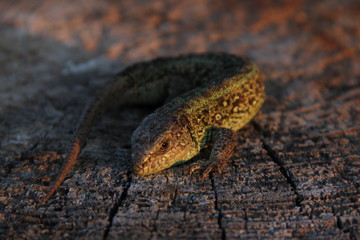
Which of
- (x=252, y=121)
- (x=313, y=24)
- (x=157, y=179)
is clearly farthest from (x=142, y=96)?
(x=313, y=24)

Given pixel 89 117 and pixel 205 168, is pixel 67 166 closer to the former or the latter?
pixel 89 117

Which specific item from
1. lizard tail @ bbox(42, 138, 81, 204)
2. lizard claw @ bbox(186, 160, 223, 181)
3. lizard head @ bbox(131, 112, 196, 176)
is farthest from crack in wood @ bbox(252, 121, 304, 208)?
lizard tail @ bbox(42, 138, 81, 204)

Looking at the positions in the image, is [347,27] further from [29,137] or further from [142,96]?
[29,137]

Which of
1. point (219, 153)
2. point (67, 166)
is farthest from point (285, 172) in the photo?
point (67, 166)

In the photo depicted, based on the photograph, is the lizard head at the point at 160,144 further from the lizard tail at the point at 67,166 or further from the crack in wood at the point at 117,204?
the lizard tail at the point at 67,166

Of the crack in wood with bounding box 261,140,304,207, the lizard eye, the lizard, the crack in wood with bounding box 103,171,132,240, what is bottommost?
the crack in wood with bounding box 103,171,132,240

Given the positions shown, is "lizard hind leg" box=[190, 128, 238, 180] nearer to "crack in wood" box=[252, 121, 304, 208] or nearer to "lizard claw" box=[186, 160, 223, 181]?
"lizard claw" box=[186, 160, 223, 181]
